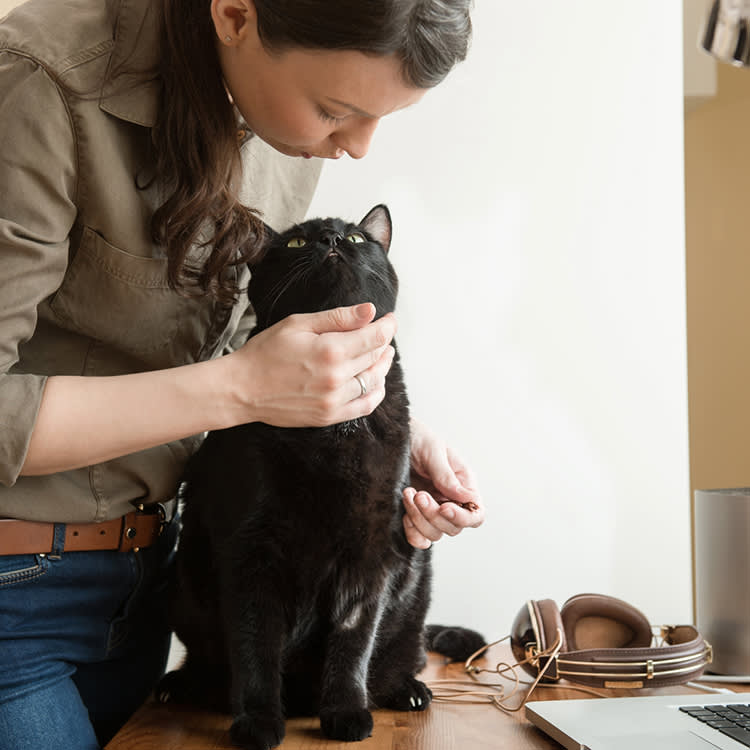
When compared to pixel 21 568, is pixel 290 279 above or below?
above

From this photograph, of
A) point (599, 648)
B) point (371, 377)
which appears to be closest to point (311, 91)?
point (371, 377)

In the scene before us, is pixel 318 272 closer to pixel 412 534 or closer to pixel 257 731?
pixel 412 534

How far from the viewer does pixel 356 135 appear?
0.88m

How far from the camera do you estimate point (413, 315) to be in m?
1.46

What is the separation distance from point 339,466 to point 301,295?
21 centimetres

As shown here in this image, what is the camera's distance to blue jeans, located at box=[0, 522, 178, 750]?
3.00ft

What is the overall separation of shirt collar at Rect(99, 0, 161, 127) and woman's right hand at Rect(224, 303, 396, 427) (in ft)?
0.94

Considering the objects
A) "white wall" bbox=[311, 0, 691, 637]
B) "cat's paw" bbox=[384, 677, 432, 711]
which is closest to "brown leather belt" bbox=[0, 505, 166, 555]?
"cat's paw" bbox=[384, 677, 432, 711]

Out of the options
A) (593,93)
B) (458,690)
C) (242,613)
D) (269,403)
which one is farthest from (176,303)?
(593,93)

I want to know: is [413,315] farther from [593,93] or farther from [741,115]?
[741,115]

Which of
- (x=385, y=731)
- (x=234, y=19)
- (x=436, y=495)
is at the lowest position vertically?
(x=385, y=731)

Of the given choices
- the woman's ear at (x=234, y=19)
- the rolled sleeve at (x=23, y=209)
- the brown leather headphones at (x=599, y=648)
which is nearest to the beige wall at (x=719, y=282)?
the brown leather headphones at (x=599, y=648)

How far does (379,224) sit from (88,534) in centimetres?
56

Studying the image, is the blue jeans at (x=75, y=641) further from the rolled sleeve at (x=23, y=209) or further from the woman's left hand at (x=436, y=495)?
the woman's left hand at (x=436, y=495)
